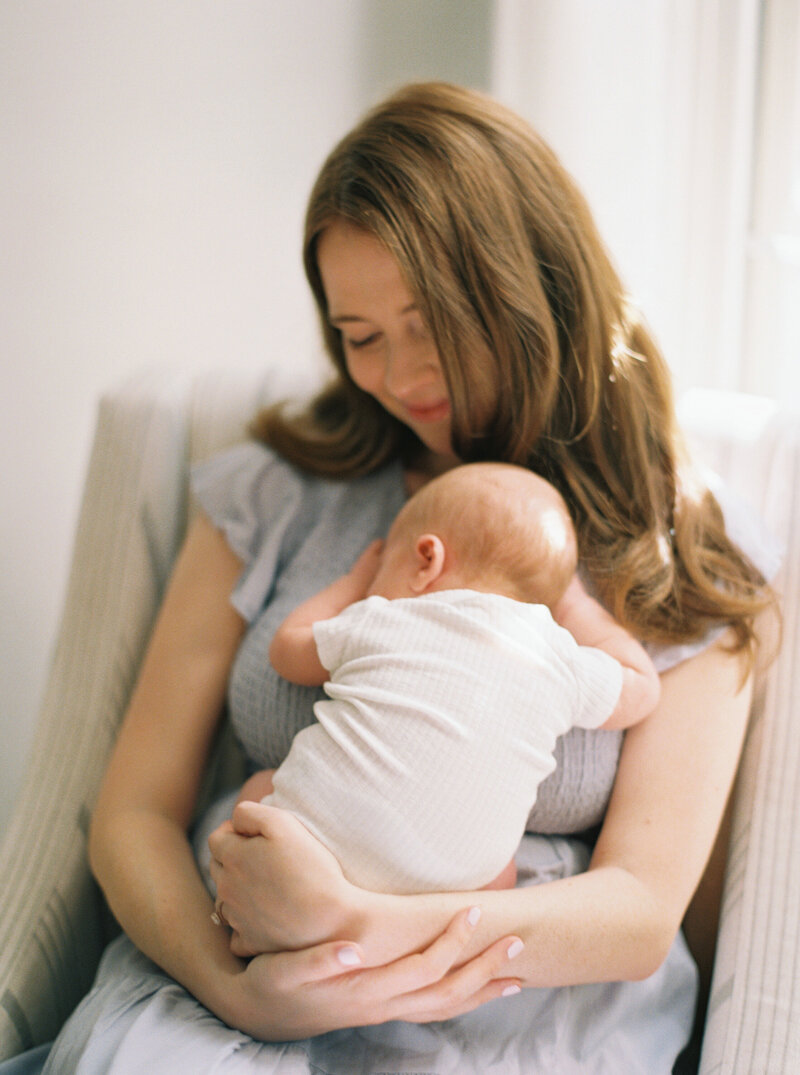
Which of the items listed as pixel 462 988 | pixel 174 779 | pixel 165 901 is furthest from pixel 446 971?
pixel 174 779

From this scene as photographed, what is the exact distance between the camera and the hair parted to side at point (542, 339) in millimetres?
1037

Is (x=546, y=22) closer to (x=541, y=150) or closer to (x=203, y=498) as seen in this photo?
(x=541, y=150)

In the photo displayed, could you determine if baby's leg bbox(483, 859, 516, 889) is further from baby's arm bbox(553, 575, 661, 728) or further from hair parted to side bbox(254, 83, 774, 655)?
hair parted to side bbox(254, 83, 774, 655)

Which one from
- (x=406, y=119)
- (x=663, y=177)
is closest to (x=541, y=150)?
(x=406, y=119)

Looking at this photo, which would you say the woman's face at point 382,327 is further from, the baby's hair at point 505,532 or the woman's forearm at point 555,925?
the woman's forearm at point 555,925

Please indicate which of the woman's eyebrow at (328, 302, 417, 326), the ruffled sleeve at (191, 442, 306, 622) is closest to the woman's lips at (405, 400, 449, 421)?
the woman's eyebrow at (328, 302, 417, 326)

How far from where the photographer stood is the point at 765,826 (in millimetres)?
1079

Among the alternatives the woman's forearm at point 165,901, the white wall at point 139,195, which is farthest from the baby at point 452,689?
the white wall at point 139,195

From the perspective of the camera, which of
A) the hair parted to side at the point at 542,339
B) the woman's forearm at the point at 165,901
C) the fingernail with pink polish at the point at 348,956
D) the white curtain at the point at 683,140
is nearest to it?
the fingernail with pink polish at the point at 348,956

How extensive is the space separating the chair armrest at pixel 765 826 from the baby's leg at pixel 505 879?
0.93 ft

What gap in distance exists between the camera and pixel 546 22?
157 centimetres

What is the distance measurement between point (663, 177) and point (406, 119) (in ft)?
2.53

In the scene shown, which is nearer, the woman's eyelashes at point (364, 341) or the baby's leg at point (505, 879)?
the baby's leg at point (505, 879)

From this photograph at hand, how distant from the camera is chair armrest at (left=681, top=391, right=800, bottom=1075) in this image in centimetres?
97
